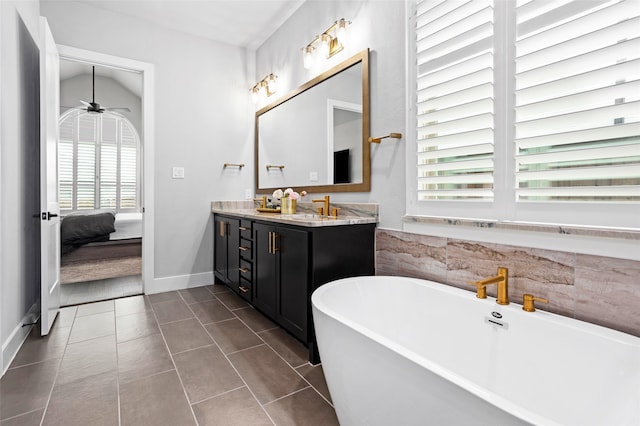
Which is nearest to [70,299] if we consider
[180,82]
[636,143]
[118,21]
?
[180,82]

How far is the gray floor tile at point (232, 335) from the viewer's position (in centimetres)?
213

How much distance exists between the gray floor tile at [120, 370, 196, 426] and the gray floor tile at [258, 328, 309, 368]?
1.98 ft

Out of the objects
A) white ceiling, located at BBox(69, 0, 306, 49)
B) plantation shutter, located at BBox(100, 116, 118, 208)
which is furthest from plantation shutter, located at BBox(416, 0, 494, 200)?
plantation shutter, located at BBox(100, 116, 118, 208)

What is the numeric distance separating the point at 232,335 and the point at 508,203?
1926 mm

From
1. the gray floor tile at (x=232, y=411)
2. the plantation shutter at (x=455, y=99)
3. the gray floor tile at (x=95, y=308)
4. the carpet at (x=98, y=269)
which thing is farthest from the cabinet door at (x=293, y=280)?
the carpet at (x=98, y=269)

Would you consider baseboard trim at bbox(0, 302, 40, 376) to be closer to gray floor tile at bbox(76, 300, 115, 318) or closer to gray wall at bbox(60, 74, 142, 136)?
gray floor tile at bbox(76, 300, 115, 318)

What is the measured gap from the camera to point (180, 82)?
3.43m

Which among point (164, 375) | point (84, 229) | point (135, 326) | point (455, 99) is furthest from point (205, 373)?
point (84, 229)

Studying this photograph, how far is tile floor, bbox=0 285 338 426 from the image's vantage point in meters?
1.47

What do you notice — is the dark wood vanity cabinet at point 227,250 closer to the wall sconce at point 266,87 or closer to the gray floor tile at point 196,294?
the gray floor tile at point 196,294

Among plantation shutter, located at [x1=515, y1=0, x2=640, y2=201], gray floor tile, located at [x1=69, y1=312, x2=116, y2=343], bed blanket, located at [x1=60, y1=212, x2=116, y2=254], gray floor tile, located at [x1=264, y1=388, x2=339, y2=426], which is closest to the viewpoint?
plantation shutter, located at [x1=515, y1=0, x2=640, y2=201]

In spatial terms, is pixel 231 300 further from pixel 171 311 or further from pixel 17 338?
pixel 17 338

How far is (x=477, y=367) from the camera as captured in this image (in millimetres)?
1398

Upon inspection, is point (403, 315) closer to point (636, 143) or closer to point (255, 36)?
point (636, 143)
